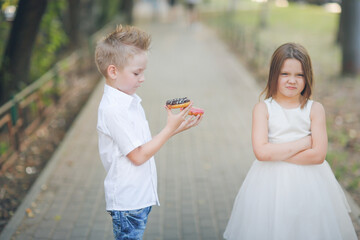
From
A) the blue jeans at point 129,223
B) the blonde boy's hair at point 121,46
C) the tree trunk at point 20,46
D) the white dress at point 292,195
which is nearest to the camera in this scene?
the blonde boy's hair at point 121,46

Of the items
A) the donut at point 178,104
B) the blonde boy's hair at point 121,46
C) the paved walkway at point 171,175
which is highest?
the blonde boy's hair at point 121,46

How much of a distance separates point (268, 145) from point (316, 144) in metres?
0.31

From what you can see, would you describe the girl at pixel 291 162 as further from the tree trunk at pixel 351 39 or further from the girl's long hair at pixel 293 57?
the tree trunk at pixel 351 39

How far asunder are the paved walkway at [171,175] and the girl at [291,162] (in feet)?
4.45

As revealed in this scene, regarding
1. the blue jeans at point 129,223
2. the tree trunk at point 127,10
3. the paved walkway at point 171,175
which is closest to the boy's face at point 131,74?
the blue jeans at point 129,223

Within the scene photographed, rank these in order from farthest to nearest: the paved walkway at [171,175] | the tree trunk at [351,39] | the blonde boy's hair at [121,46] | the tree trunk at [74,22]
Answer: the tree trunk at [74,22], the tree trunk at [351,39], the paved walkway at [171,175], the blonde boy's hair at [121,46]

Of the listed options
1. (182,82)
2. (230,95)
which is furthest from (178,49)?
(230,95)

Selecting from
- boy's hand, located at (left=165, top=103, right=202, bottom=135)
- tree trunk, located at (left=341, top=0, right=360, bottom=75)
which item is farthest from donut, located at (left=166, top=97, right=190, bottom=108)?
tree trunk, located at (left=341, top=0, right=360, bottom=75)

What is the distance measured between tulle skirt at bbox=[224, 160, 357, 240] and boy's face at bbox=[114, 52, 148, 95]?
42.7 inches

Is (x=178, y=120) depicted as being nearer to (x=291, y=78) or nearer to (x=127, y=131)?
(x=127, y=131)

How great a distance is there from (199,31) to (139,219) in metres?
19.3

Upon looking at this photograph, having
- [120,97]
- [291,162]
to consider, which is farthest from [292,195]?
[120,97]

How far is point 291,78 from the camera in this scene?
2.62 metres

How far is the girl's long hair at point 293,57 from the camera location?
260 centimetres
